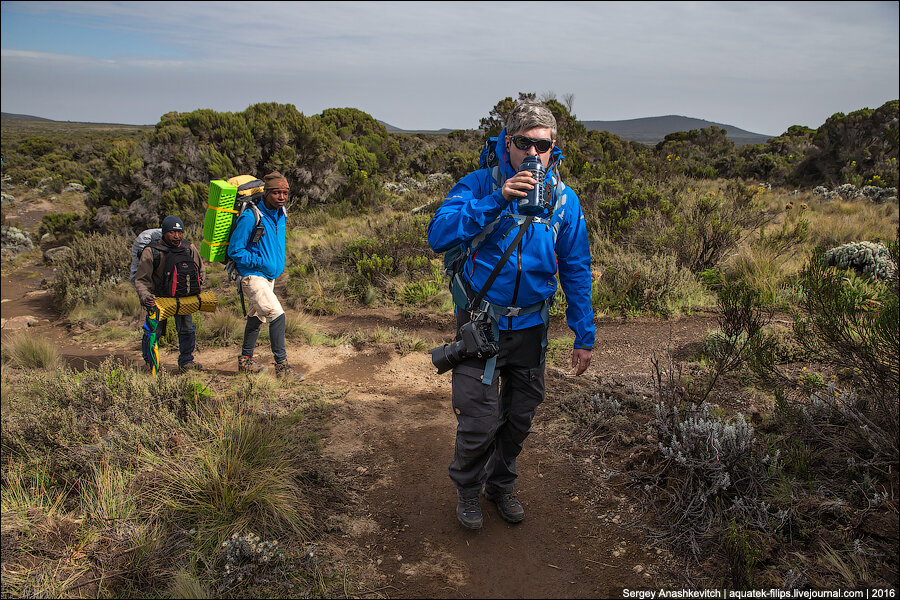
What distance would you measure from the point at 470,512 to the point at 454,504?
291 millimetres

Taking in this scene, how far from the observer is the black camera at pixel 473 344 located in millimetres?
2473

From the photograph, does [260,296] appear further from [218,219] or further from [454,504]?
[454,504]

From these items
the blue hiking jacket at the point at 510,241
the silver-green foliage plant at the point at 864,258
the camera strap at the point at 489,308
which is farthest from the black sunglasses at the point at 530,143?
the silver-green foliage plant at the point at 864,258

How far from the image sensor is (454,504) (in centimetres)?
305

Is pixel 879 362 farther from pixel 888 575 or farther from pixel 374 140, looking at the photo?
pixel 374 140

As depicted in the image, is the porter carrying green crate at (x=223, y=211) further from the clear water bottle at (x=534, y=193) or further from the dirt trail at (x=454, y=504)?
the clear water bottle at (x=534, y=193)

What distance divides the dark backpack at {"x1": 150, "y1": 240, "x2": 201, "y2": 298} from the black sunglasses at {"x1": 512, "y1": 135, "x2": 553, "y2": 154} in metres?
3.94

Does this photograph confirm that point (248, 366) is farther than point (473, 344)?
Yes

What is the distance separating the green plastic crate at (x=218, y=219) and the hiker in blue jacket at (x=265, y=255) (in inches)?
4.3

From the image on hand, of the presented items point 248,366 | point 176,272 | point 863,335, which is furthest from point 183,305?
point 863,335

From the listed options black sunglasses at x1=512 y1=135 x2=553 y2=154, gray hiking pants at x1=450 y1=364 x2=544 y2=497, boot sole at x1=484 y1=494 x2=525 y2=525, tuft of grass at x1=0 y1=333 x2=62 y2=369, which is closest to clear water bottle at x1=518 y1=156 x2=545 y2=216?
black sunglasses at x1=512 y1=135 x2=553 y2=154

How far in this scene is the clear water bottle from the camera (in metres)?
2.22

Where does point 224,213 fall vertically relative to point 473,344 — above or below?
above

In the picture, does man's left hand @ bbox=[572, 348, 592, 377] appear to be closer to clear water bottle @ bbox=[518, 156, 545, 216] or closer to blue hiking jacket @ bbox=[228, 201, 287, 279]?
clear water bottle @ bbox=[518, 156, 545, 216]
